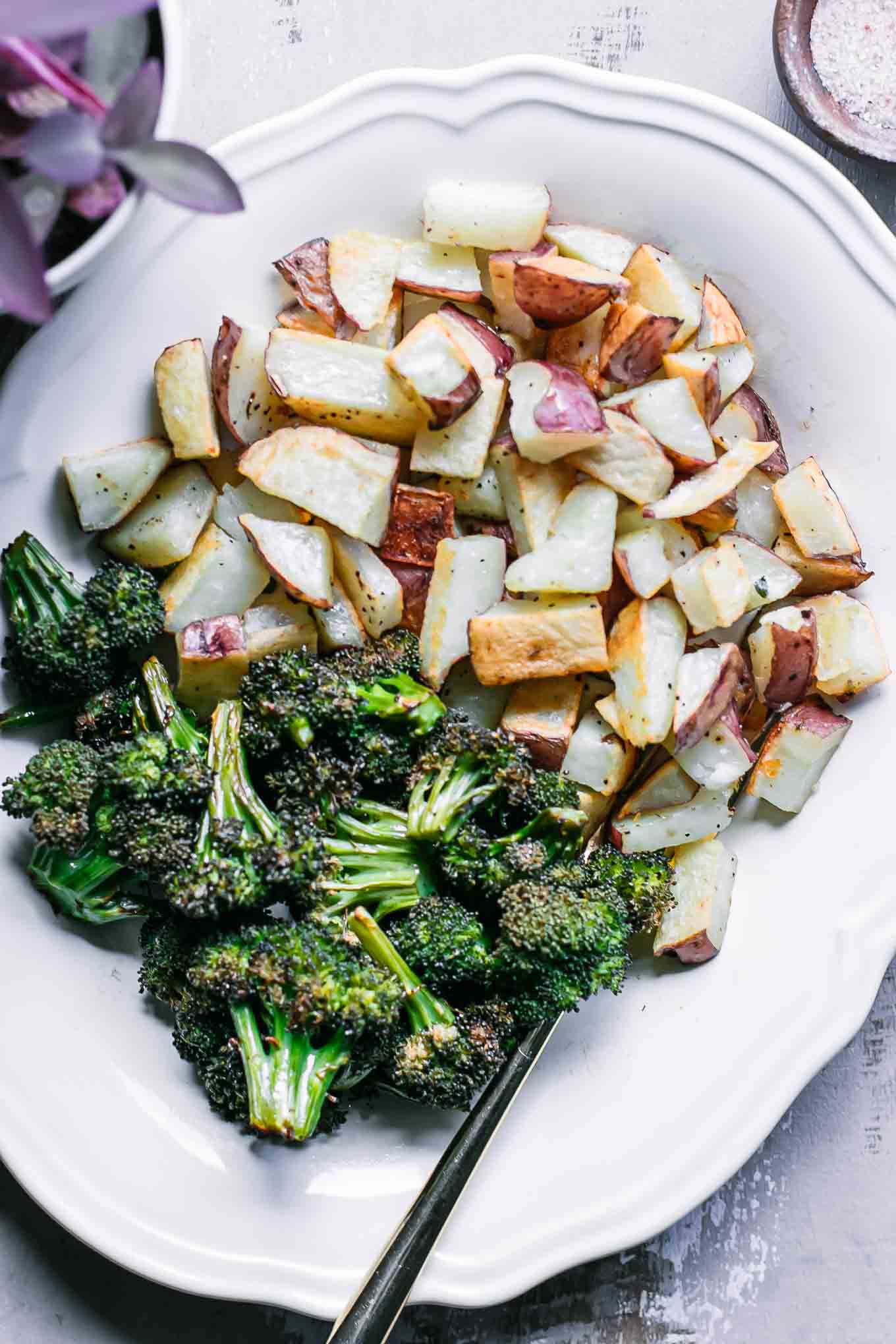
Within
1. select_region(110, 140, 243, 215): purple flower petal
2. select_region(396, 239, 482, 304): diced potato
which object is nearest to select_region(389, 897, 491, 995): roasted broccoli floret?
select_region(396, 239, 482, 304): diced potato

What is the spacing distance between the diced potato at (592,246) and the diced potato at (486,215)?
1.6 inches

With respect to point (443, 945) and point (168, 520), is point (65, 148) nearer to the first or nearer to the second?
point (168, 520)

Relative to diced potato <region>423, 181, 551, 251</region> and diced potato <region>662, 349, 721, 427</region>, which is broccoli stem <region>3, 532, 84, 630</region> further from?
diced potato <region>662, 349, 721, 427</region>

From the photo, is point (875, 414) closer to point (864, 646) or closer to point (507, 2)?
point (864, 646)

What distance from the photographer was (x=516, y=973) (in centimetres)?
179

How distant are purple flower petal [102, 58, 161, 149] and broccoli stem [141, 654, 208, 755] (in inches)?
32.5

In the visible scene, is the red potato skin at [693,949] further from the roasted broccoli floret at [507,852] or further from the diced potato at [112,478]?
the diced potato at [112,478]

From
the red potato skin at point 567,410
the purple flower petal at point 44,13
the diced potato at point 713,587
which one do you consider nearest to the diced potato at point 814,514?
the diced potato at point 713,587

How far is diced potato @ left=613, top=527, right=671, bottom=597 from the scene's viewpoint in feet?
5.93

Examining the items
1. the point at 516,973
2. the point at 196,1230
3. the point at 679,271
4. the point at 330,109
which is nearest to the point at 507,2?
the point at 330,109

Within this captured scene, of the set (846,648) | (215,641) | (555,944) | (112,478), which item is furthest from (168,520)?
(846,648)

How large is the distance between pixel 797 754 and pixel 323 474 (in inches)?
34.5

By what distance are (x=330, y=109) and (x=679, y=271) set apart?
594mm

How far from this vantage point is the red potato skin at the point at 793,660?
6.12ft
